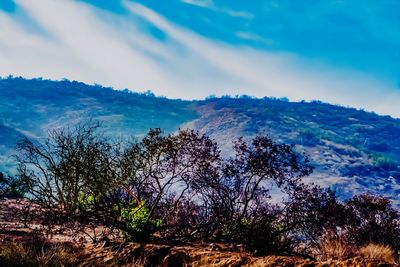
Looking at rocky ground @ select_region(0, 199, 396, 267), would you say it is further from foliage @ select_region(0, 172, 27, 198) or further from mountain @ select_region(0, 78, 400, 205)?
mountain @ select_region(0, 78, 400, 205)

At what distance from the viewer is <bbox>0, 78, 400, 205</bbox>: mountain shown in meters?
117

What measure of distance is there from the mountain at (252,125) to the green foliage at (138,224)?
91.3 meters

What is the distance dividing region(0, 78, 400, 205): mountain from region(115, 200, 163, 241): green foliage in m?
91.3

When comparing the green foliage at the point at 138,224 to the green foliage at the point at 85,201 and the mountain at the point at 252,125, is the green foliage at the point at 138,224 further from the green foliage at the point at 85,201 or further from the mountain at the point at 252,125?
the mountain at the point at 252,125

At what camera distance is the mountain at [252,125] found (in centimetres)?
11719

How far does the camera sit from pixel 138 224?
1045 cm

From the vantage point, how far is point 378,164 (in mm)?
122562

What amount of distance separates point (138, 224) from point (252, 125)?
→ 140 meters

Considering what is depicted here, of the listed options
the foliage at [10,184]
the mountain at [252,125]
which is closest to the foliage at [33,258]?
the foliage at [10,184]

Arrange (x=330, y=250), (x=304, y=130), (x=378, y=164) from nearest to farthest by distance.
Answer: (x=330, y=250) → (x=378, y=164) → (x=304, y=130)

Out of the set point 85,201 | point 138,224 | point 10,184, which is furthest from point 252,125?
point 138,224

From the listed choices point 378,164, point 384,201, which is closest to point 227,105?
point 378,164

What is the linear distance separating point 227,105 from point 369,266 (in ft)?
607

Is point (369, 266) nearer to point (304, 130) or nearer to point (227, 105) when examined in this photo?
point (304, 130)
